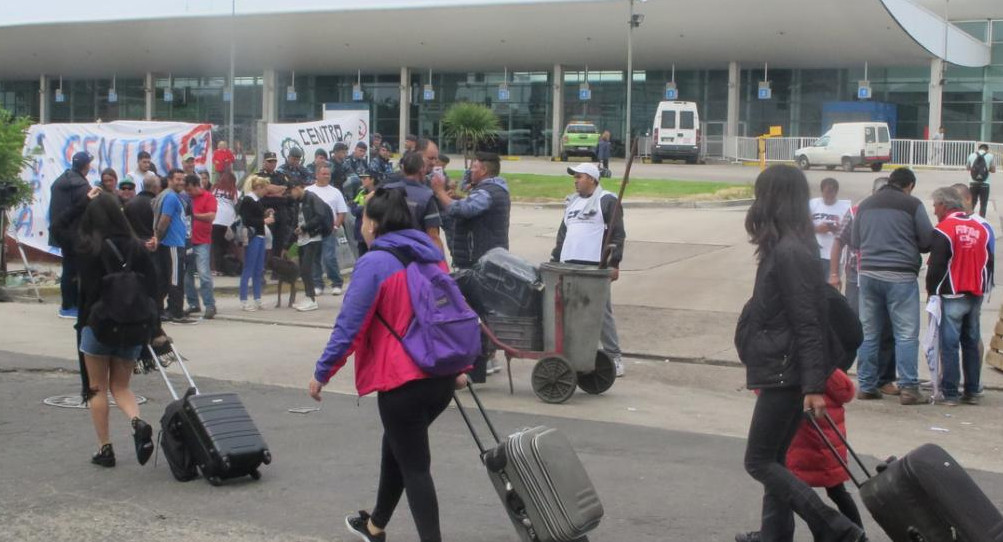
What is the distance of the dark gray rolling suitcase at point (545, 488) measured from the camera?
5.20 metres

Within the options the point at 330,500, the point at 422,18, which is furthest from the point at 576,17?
the point at 330,500

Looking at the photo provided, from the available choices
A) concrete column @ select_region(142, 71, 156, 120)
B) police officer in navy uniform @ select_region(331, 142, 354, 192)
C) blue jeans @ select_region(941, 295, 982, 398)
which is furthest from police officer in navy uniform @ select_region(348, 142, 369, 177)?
concrete column @ select_region(142, 71, 156, 120)

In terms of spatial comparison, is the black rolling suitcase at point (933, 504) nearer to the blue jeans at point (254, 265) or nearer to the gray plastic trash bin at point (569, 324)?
the gray plastic trash bin at point (569, 324)

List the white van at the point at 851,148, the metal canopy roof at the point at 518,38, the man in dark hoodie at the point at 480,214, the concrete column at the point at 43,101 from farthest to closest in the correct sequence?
the concrete column at the point at 43,101 → the metal canopy roof at the point at 518,38 → the white van at the point at 851,148 → the man in dark hoodie at the point at 480,214

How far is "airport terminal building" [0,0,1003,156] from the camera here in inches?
1884

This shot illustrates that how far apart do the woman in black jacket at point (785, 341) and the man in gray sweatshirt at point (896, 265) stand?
14.0ft

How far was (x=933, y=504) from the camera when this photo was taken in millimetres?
4789

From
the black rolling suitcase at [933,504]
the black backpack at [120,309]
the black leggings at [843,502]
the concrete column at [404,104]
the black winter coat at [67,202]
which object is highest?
the concrete column at [404,104]

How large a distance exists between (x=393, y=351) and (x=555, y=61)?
5142 centimetres

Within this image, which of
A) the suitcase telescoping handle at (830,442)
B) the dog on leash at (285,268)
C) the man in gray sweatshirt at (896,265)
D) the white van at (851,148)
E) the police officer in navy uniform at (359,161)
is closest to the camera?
the suitcase telescoping handle at (830,442)

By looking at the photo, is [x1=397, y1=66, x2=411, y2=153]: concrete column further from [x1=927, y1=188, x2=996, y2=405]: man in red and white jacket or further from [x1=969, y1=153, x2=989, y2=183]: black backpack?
[x1=927, y1=188, x2=996, y2=405]: man in red and white jacket

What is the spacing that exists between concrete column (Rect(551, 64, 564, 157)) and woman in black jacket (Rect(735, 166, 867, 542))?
168ft

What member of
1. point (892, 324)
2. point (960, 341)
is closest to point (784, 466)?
point (892, 324)

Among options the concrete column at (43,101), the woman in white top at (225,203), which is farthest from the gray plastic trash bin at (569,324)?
the concrete column at (43,101)
